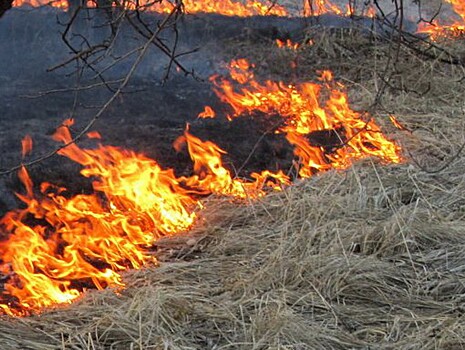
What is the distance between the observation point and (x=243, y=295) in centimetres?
366

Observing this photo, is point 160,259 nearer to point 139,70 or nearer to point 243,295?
point 243,295

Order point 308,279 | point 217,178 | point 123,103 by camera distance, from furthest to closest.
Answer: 1. point 123,103
2. point 217,178
3. point 308,279

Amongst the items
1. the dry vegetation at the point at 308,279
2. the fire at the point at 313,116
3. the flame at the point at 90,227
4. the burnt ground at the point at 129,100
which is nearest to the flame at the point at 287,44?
the burnt ground at the point at 129,100

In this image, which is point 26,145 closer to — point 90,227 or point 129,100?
point 90,227

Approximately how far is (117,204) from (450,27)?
23.8 feet

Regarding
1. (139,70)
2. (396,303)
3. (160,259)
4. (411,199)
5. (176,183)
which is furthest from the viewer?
(139,70)

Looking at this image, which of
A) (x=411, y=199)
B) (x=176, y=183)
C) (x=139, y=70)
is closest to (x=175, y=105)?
(x=139, y=70)

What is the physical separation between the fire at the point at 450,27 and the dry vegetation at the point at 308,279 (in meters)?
4.76

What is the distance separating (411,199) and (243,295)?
5.92ft

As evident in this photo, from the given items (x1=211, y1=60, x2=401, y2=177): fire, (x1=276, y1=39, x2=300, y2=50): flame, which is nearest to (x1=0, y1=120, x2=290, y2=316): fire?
(x1=211, y1=60, x2=401, y2=177): fire

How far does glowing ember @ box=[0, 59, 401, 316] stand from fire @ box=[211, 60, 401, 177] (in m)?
0.01

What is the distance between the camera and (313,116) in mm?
6836

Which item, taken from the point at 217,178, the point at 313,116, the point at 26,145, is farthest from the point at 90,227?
the point at 313,116

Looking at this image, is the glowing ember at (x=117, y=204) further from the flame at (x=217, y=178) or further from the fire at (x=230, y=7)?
the fire at (x=230, y=7)
